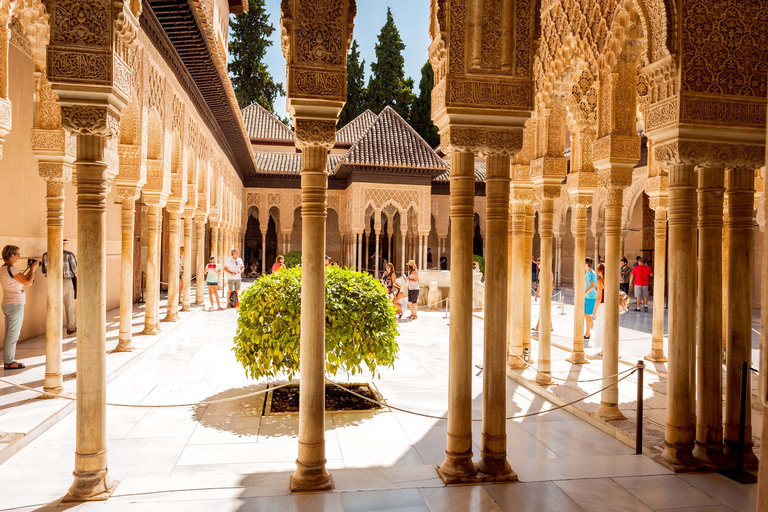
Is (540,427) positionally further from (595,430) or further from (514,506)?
(514,506)

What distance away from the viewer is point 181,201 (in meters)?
11.5

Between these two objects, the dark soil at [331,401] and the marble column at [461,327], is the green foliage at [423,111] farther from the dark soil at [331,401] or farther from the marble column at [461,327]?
the marble column at [461,327]

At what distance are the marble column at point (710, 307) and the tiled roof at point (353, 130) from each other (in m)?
27.8

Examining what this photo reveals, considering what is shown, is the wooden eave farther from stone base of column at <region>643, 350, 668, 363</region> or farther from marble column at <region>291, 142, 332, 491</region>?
stone base of column at <region>643, 350, 668, 363</region>

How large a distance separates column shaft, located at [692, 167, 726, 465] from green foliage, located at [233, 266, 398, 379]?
9.61 ft

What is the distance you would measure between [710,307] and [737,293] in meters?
0.26

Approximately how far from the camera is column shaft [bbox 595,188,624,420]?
5438 millimetres

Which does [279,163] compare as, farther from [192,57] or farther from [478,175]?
[192,57]

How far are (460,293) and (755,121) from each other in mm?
2904

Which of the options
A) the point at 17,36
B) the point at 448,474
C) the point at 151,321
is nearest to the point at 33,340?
the point at 151,321

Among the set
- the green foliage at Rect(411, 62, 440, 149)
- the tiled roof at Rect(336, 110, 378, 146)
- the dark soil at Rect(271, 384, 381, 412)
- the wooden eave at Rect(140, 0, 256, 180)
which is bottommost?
the dark soil at Rect(271, 384, 381, 412)

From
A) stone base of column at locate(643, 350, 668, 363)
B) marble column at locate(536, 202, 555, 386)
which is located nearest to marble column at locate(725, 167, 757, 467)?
marble column at locate(536, 202, 555, 386)

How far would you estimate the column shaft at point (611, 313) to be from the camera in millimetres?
5438

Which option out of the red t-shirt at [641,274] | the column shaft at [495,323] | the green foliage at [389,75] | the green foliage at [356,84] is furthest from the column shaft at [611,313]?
the green foliage at [356,84]
